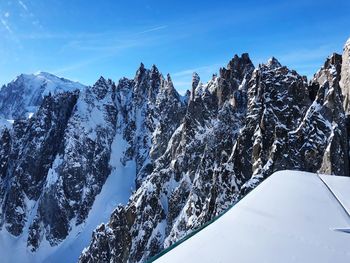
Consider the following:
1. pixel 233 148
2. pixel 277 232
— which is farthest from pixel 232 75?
pixel 277 232

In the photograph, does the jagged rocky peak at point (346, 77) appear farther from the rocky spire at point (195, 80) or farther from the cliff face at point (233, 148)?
the rocky spire at point (195, 80)

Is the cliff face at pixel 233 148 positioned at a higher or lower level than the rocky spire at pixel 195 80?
lower

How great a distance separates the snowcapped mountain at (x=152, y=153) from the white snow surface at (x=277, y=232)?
31.8 m

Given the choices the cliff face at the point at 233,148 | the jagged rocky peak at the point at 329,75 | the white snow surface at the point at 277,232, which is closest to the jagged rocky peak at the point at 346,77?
the cliff face at the point at 233,148

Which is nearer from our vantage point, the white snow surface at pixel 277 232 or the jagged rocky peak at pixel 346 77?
the white snow surface at pixel 277 232

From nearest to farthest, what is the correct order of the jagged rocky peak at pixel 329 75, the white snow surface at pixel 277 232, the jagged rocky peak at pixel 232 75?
the white snow surface at pixel 277 232
the jagged rocky peak at pixel 329 75
the jagged rocky peak at pixel 232 75

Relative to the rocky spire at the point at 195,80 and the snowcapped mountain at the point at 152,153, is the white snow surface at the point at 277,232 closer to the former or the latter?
the snowcapped mountain at the point at 152,153

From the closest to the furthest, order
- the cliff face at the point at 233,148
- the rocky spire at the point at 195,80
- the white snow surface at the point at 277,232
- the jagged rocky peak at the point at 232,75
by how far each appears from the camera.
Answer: the white snow surface at the point at 277,232, the cliff face at the point at 233,148, the jagged rocky peak at the point at 232,75, the rocky spire at the point at 195,80

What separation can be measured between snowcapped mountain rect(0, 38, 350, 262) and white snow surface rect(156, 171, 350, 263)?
104ft

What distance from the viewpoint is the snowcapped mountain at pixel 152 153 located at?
147 feet

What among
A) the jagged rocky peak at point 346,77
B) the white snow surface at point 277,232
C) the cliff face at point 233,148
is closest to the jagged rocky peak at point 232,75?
the cliff face at point 233,148

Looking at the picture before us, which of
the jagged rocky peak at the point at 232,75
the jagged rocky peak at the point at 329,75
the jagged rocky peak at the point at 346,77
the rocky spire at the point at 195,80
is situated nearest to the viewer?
the jagged rocky peak at the point at 329,75

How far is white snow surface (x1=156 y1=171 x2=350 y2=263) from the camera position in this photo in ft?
14.4

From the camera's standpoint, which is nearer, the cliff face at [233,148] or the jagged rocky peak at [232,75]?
the cliff face at [233,148]
